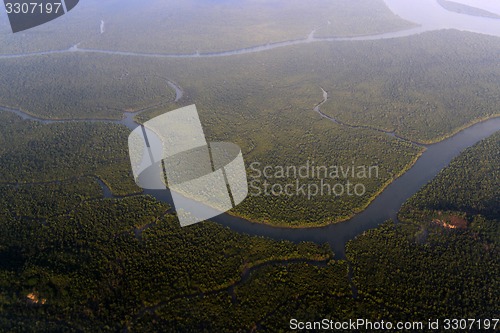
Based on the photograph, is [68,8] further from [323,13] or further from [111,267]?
[111,267]

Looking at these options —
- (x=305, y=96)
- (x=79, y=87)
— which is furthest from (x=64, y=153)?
(x=305, y=96)

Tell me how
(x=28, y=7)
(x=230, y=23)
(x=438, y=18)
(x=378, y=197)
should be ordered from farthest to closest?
(x=438, y=18)
(x=230, y=23)
(x=28, y=7)
(x=378, y=197)

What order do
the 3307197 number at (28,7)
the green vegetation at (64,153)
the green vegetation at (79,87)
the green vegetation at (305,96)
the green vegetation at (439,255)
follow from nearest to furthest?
the green vegetation at (439,255) < the green vegetation at (64,153) < the green vegetation at (305,96) < the green vegetation at (79,87) < the 3307197 number at (28,7)

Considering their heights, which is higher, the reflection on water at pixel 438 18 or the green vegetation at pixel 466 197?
the reflection on water at pixel 438 18

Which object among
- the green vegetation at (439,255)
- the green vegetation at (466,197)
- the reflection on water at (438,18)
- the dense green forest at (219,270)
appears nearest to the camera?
the dense green forest at (219,270)

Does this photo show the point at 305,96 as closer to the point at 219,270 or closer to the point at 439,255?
the point at 439,255

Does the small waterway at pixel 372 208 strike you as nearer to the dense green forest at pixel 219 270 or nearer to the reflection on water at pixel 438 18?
the dense green forest at pixel 219 270

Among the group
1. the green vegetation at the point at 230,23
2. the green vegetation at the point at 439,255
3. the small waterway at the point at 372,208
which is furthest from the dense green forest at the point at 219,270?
the green vegetation at the point at 230,23

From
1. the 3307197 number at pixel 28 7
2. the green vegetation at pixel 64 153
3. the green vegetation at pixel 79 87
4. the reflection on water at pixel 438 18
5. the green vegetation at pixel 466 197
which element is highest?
the 3307197 number at pixel 28 7

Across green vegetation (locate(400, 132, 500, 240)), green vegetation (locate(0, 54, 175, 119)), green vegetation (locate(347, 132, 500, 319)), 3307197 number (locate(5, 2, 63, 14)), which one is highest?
3307197 number (locate(5, 2, 63, 14))

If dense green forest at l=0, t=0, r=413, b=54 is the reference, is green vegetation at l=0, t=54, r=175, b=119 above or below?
below

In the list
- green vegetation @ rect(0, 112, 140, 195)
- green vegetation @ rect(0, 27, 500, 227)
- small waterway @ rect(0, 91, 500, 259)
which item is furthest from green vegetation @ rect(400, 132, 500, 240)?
green vegetation @ rect(0, 112, 140, 195)

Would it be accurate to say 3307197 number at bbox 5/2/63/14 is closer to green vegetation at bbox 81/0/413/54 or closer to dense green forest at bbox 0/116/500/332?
green vegetation at bbox 81/0/413/54
